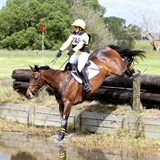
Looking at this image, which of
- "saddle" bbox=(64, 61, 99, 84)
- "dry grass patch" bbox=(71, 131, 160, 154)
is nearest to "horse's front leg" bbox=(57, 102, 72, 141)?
"dry grass patch" bbox=(71, 131, 160, 154)

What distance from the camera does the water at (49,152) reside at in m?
8.47

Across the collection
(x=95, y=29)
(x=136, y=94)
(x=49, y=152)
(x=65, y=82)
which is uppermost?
(x=95, y=29)

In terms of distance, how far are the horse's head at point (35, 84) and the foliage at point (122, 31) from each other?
64.0 metres

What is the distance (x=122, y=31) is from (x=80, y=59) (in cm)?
7769

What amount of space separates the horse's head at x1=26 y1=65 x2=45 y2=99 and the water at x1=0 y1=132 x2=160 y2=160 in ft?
3.64

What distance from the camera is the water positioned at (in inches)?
333

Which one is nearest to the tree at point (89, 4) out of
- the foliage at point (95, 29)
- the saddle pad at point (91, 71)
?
the foliage at point (95, 29)

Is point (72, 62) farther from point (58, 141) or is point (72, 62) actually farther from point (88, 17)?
point (88, 17)

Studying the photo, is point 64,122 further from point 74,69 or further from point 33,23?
point 33,23

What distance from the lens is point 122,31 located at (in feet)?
284

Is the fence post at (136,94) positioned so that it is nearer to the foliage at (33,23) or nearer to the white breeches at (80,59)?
the white breeches at (80,59)

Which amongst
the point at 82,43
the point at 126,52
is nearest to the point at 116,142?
the point at 82,43

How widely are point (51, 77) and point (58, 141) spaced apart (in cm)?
145

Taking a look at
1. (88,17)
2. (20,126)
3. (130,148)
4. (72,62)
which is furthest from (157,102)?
(88,17)
